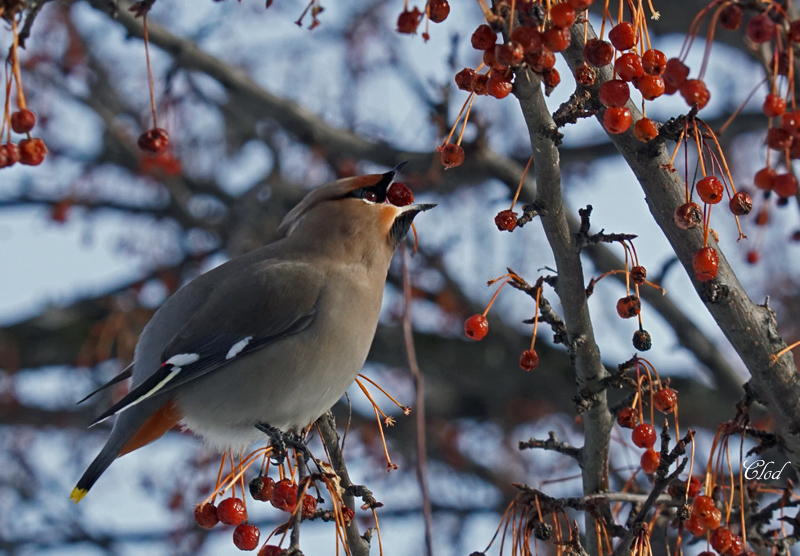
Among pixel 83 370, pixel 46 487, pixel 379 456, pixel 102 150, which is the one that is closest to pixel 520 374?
pixel 379 456

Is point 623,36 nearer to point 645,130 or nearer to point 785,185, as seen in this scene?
point 645,130

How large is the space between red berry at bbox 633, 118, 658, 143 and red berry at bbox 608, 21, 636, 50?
199 millimetres

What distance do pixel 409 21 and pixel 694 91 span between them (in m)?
0.64

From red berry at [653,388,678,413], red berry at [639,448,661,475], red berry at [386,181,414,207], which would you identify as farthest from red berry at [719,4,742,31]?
red berry at [386,181,414,207]

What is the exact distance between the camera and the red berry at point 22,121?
2219 millimetres

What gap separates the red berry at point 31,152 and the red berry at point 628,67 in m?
1.43

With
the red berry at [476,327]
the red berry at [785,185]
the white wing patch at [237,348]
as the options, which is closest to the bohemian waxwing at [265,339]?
the white wing patch at [237,348]

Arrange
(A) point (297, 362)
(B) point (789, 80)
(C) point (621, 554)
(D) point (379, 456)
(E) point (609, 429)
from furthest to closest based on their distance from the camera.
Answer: (D) point (379, 456), (A) point (297, 362), (E) point (609, 429), (C) point (621, 554), (B) point (789, 80)

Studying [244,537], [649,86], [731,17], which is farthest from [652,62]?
[244,537]

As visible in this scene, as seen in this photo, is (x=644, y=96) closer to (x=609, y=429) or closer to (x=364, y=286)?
(x=609, y=429)

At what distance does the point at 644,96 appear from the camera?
2020 mm

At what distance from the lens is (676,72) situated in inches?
70.6

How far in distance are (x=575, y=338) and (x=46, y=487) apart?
20.3 ft

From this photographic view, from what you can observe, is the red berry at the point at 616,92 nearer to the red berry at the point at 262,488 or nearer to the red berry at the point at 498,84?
the red berry at the point at 498,84
